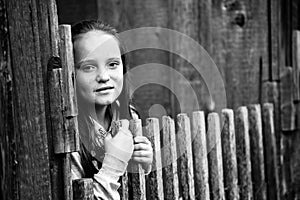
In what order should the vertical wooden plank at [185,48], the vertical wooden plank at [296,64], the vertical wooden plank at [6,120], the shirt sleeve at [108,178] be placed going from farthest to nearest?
the vertical wooden plank at [296,64], the vertical wooden plank at [185,48], the shirt sleeve at [108,178], the vertical wooden plank at [6,120]

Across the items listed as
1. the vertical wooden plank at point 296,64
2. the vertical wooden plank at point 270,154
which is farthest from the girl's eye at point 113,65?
the vertical wooden plank at point 296,64

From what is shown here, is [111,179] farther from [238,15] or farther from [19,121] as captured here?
[238,15]

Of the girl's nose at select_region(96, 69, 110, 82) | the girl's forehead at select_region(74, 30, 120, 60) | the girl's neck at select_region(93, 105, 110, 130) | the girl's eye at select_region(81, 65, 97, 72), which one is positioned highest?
the girl's forehead at select_region(74, 30, 120, 60)

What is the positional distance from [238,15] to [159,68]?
0.73 metres

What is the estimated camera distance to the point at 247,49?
175 inches

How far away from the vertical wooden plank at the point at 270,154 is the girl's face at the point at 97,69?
1.58 m

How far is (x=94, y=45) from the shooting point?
2.65m

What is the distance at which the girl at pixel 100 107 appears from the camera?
2459 millimetres

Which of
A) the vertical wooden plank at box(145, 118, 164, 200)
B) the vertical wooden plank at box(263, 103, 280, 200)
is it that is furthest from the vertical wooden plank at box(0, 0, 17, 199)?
the vertical wooden plank at box(263, 103, 280, 200)

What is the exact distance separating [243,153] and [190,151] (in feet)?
2.42

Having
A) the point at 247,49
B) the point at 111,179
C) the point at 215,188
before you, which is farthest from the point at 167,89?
the point at 111,179

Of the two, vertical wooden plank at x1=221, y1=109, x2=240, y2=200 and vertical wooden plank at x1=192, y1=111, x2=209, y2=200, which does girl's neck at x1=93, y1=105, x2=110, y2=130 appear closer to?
vertical wooden plank at x1=192, y1=111, x2=209, y2=200

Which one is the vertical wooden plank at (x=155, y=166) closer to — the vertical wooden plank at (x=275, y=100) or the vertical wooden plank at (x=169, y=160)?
the vertical wooden plank at (x=169, y=160)

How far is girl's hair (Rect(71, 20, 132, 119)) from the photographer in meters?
2.72
